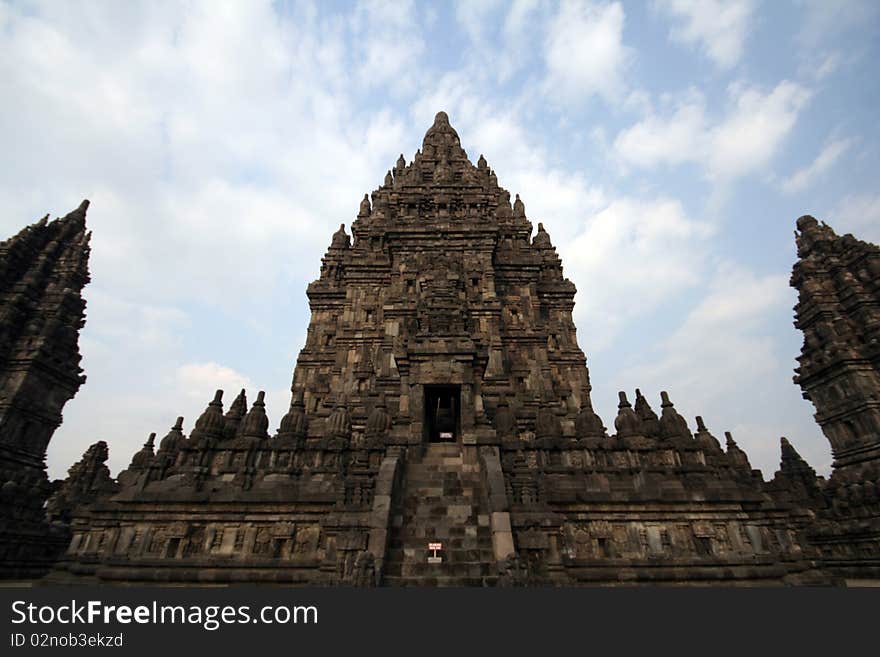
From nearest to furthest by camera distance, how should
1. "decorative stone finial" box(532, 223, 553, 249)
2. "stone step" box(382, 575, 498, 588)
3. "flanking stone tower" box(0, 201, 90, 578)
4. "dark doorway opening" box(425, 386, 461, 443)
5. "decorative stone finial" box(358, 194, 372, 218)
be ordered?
"stone step" box(382, 575, 498, 588), "dark doorway opening" box(425, 386, 461, 443), "flanking stone tower" box(0, 201, 90, 578), "decorative stone finial" box(532, 223, 553, 249), "decorative stone finial" box(358, 194, 372, 218)

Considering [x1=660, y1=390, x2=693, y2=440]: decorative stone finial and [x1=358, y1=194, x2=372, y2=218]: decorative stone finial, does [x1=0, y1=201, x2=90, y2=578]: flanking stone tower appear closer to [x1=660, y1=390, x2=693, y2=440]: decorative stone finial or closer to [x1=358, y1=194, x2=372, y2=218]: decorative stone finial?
[x1=358, y1=194, x2=372, y2=218]: decorative stone finial

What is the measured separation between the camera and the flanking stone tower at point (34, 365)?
68.0ft

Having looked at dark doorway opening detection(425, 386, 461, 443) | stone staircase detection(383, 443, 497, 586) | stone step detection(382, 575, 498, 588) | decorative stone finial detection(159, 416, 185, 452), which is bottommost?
stone step detection(382, 575, 498, 588)

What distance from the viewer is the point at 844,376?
937 inches

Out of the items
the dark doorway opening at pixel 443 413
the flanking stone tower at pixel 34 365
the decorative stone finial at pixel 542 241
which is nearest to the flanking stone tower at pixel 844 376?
the decorative stone finial at pixel 542 241

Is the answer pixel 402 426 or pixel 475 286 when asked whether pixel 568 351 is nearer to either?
pixel 475 286

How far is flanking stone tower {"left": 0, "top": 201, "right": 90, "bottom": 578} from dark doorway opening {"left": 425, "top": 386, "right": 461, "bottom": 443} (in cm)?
1964

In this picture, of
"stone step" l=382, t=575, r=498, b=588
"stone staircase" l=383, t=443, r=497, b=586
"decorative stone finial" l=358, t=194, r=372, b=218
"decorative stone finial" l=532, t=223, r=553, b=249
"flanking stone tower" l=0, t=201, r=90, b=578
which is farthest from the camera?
"decorative stone finial" l=358, t=194, r=372, b=218

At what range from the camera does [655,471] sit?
1427cm

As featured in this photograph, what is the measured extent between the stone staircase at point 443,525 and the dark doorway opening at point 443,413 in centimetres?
247

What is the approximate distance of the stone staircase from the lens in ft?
33.6

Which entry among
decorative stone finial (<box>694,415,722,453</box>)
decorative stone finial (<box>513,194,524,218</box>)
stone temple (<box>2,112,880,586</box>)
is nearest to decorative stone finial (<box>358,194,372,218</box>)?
decorative stone finial (<box>513,194,524,218</box>)

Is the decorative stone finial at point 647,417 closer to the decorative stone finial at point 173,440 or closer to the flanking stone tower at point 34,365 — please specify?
the decorative stone finial at point 173,440

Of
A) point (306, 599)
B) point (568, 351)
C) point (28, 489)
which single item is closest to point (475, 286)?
point (568, 351)
